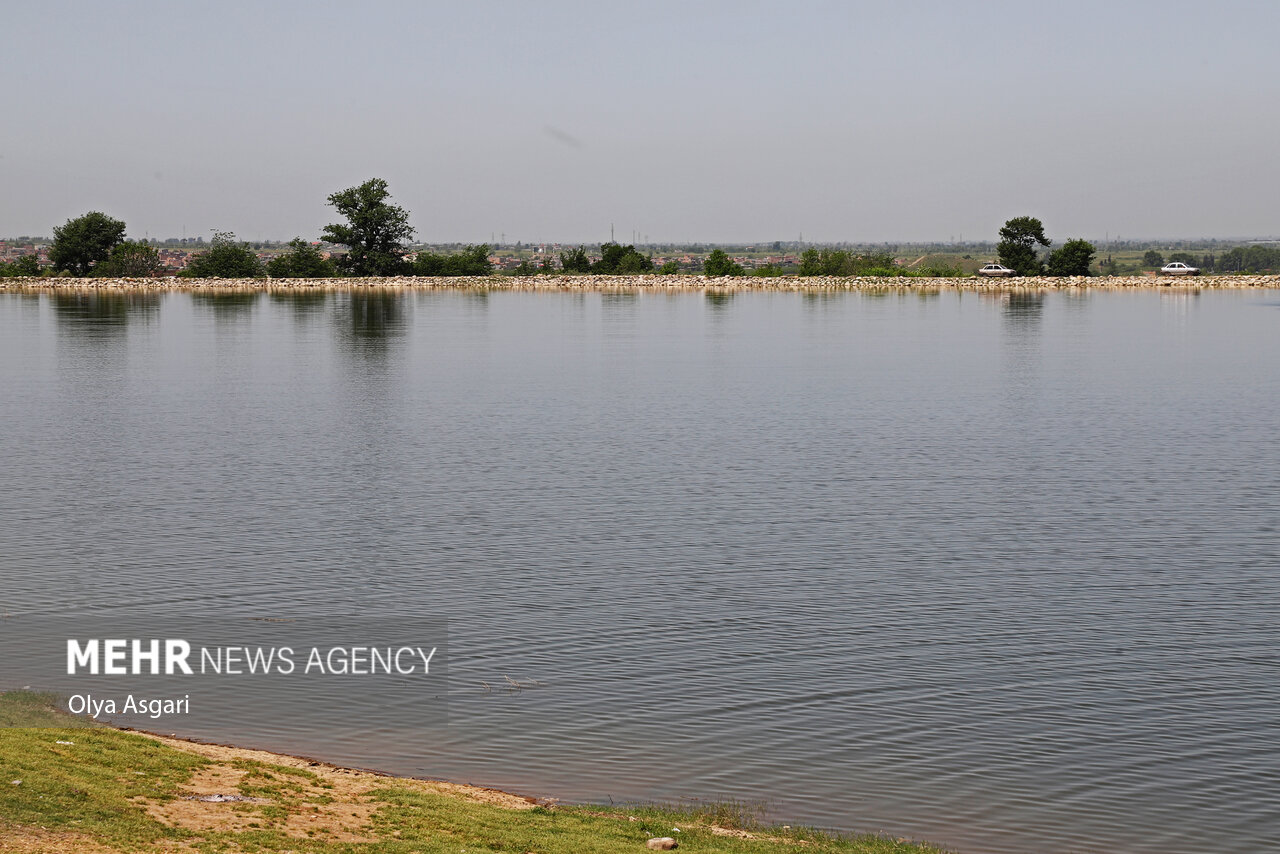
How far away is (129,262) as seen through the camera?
554ft

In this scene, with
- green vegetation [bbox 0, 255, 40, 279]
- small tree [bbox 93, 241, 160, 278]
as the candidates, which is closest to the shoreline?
small tree [bbox 93, 241, 160, 278]

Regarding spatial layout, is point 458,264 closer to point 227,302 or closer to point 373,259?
point 373,259

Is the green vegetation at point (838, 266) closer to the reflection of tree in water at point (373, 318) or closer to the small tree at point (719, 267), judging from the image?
the small tree at point (719, 267)

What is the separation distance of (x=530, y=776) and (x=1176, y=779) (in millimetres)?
6460

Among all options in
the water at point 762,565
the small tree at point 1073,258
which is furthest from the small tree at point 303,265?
the water at point 762,565

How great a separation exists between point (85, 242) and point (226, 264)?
17381 millimetres

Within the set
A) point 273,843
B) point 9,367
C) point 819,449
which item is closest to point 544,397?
point 819,449

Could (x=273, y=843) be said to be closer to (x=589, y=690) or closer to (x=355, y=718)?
(x=355, y=718)

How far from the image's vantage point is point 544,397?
47.5 metres

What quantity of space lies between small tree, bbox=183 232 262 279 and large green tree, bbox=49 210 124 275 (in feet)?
35.2

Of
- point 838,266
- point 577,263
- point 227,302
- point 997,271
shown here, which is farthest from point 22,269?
point 997,271

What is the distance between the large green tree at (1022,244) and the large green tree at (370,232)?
237 feet

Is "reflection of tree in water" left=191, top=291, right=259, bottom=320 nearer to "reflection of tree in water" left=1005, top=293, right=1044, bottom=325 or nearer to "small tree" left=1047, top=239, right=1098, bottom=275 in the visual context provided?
"reflection of tree in water" left=1005, top=293, right=1044, bottom=325

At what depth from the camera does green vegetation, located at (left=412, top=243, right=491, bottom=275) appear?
575 ft
